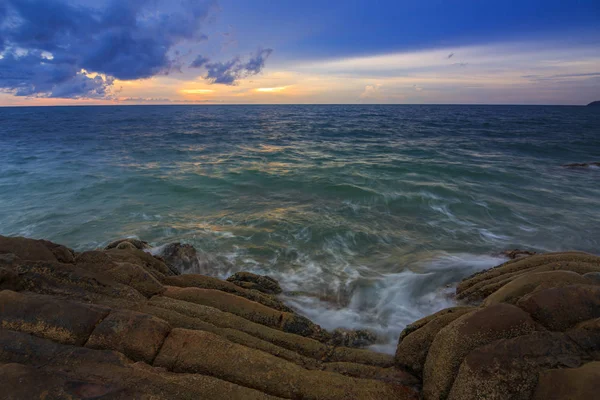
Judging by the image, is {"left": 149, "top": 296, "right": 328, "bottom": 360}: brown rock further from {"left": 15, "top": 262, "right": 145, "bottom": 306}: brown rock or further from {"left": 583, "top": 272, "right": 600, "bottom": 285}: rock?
{"left": 583, "top": 272, "right": 600, "bottom": 285}: rock

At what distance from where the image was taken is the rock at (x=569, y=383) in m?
2.34

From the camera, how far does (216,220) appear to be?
11.5 meters

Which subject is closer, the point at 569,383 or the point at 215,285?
the point at 569,383

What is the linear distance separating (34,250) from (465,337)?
5959mm

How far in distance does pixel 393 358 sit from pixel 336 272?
405cm

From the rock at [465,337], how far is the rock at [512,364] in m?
0.10

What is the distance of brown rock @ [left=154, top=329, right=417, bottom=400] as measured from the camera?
310cm

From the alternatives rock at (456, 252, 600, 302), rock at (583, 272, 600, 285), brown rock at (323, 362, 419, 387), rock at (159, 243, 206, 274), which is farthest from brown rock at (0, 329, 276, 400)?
rock at (159, 243, 206, 274)

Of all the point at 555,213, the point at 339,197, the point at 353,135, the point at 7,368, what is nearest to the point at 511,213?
the point at 555,213

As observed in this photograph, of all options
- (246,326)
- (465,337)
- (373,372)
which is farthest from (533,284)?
(246,326)

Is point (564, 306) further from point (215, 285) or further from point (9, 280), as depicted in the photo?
point (9, 280)

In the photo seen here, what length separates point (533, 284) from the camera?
369 centimetres

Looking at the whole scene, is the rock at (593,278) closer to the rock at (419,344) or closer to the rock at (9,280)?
the rock at (419,344)

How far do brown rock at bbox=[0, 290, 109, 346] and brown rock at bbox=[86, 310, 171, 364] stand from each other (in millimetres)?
132
